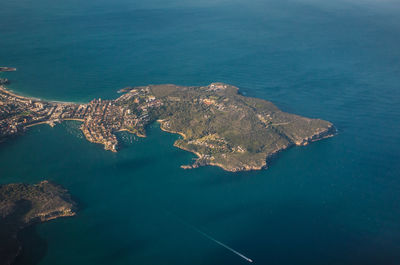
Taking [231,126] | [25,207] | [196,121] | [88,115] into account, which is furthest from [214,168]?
[88,115]

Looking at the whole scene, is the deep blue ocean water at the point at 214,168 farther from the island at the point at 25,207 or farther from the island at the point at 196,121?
the island at the point at 196,121

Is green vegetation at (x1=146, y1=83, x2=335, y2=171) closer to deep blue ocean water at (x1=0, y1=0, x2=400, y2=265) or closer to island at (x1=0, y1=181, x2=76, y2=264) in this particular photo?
deep blue ocean water at (x1=0, y1=0, x2=400, y2=265)

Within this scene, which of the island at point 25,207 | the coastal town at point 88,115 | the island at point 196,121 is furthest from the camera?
the coastal town at point 88,115

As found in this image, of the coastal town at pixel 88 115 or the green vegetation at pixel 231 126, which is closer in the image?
the green vegetation at pixel 231 126

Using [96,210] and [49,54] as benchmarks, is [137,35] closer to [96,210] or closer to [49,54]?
[49,54]

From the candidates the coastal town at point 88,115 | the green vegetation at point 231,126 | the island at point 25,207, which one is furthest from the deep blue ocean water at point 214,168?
the green vegetation at point 231,126

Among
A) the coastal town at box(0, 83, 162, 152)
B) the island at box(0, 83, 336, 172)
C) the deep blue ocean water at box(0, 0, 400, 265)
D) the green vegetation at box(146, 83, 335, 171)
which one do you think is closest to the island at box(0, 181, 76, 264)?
the deep blue ocean water at box(0, 0, 400, 265)

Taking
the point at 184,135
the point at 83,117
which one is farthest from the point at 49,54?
the point at 184,135
